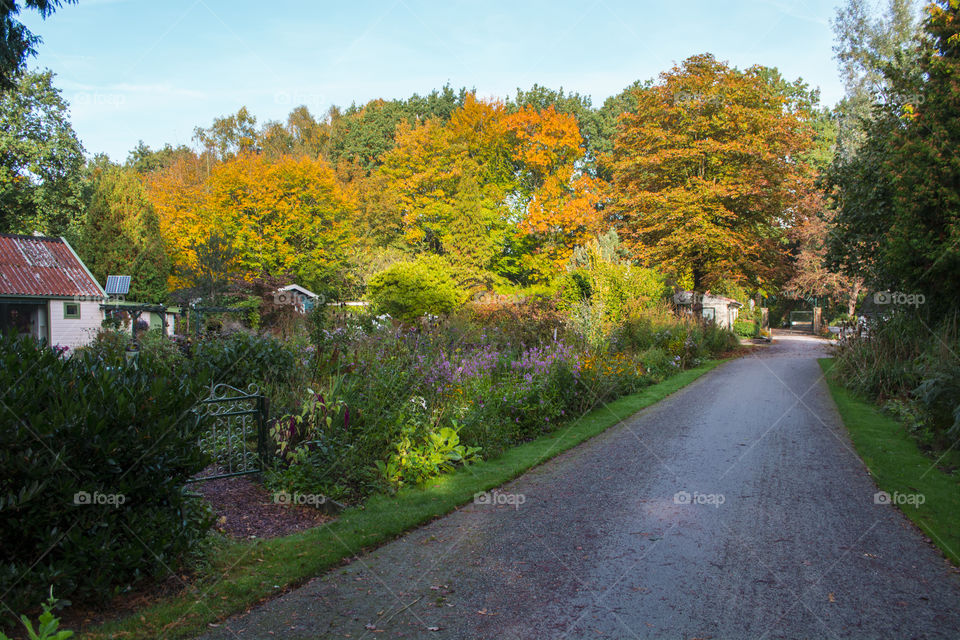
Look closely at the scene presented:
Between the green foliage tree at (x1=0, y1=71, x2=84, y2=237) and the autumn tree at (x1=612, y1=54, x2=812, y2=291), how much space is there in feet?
85.1

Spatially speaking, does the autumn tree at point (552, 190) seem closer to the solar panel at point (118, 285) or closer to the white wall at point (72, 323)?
the solar panel at point (118, 285)

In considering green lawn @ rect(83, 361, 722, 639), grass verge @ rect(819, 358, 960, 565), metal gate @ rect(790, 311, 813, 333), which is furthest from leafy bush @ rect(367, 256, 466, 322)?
metal gate @ rect(790, 311, 813, 333)

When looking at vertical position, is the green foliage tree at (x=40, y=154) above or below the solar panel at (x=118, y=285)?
above

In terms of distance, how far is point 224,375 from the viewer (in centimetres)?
754

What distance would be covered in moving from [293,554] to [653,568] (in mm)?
2690

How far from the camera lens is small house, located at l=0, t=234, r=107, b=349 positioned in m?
23.5

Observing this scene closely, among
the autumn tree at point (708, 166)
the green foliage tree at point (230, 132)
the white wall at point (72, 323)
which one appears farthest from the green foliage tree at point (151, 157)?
the autumn tree at point (708, 166)

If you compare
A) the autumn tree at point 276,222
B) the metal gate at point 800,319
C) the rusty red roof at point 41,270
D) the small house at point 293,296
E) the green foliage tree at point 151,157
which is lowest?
the metal gate at point 800,319

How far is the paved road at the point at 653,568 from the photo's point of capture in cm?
365

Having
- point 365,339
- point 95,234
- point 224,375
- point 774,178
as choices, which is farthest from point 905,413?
point 95,234

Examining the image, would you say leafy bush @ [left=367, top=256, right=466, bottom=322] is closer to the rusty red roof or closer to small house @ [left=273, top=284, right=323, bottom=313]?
small house @ [left=273, top=284, right=323, bottom=313]

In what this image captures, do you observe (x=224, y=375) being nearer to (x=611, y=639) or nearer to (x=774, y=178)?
(x=611, y=639)

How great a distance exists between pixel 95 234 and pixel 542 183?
2490cm

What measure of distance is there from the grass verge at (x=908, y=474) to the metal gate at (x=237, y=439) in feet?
19.7
